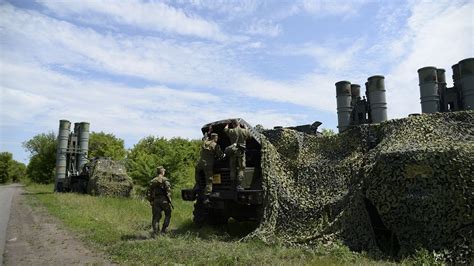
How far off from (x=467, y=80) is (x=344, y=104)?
13.0 ft

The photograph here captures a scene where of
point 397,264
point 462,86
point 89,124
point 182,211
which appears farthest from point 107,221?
point 89,124

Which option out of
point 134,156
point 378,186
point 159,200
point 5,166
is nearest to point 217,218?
point 159,200

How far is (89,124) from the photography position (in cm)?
3234

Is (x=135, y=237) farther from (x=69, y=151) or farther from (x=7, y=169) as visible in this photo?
(x=7, y=169)

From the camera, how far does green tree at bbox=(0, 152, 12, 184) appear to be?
84500 millimetres

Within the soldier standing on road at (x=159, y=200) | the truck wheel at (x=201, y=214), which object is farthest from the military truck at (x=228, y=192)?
the soldier standing on road at (x=159, y=200)

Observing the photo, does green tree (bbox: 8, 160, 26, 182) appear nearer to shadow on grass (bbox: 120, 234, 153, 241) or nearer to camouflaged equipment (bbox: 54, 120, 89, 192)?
camouflaged equipment (bbox: 54, 120, 89, 192)

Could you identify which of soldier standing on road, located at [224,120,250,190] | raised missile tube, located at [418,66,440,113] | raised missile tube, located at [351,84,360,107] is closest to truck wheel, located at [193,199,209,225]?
soldier standing on road, located at [224,120,250,190]

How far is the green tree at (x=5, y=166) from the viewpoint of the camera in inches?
3327

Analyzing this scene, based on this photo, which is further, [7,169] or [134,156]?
[7,169]

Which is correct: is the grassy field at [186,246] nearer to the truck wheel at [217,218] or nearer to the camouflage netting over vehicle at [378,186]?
the truck wheel at [217,218]

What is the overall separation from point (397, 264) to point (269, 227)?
2.98 m

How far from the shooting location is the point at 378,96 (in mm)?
12945

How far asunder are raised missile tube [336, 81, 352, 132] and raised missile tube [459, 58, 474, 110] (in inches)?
142
